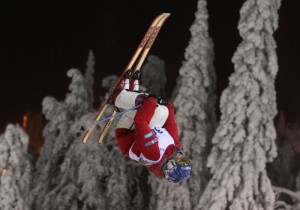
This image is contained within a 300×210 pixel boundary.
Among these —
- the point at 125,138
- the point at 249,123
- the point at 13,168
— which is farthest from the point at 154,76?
the point at 125,138

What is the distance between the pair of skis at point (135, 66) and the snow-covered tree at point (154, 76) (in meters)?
21.1

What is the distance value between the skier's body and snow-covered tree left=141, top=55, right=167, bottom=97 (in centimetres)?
2245

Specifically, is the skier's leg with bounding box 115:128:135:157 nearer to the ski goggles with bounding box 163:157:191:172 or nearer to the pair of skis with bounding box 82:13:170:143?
the pair of skis with bounding box 82:13:170:143

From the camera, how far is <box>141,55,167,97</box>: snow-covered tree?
30.4m

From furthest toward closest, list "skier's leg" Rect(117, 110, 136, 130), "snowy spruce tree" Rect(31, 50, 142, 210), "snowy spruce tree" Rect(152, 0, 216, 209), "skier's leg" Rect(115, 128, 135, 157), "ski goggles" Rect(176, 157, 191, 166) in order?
"snowy spruce tree" Rect(31, 50, 142, 210), "snowy spruce tree" Rect(152, 0, 216, 209), "skier's leg" Rect(115, 128, 135, 157), "skier's leg" Rect(117, 110, 136, 130), "ski goggles" Rect(176, 157, 191, 166)

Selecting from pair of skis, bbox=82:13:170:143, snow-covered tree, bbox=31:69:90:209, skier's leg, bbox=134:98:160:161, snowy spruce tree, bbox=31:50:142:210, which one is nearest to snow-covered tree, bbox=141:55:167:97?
snowy spruce tree, bbox=31:50:142:210

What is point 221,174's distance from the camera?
1992 centimetres

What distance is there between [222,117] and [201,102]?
11.8 feet

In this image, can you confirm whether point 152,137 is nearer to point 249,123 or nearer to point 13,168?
point 249,123

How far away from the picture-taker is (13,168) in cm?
2097

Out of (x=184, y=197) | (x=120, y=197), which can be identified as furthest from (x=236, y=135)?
(x=120, y=197)

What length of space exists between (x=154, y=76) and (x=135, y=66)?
22483 mm

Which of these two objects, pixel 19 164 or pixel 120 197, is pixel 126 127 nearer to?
pixel 19 164

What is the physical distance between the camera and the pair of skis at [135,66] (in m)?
7.69
